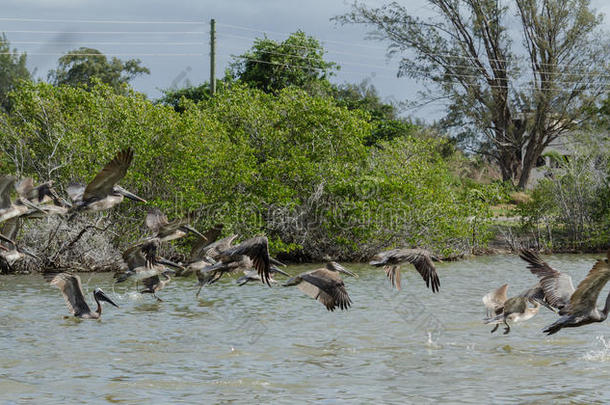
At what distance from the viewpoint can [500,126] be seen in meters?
45.6

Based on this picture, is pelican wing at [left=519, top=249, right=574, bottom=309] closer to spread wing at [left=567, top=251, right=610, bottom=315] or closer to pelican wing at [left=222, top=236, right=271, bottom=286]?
spread wing at [left=567, top=251, right=610, bottom=315]

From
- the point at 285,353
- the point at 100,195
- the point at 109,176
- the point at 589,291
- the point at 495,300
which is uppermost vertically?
the point at 109,176

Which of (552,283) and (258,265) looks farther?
(258,265)

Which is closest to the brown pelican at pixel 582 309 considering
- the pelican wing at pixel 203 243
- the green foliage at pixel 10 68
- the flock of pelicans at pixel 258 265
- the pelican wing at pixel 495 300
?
the flock of pelicans at pixel 258 265

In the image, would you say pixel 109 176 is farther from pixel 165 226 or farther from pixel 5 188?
pixel 165 226

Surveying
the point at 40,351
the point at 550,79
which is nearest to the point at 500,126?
the point at 550,79

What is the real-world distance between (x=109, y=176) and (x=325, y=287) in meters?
3.56

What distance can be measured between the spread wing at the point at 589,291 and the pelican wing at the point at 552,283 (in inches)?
31.3

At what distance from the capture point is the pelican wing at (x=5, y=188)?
10.7 meters

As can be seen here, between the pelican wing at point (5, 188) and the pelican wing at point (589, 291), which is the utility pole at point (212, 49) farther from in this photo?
the pelican wing at point (589, 291)

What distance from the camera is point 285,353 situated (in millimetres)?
12414

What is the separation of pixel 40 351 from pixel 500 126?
121 feet

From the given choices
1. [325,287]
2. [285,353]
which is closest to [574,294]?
[325,287]

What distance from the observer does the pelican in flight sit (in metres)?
9.38
